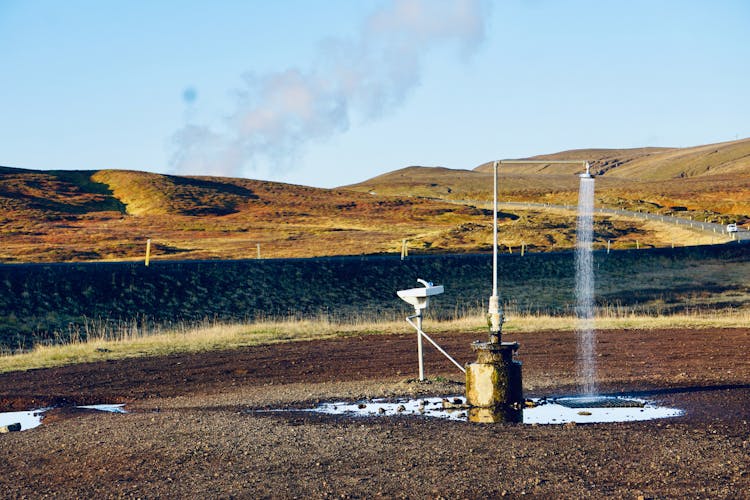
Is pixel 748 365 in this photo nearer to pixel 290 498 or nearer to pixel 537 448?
pixel 537 448

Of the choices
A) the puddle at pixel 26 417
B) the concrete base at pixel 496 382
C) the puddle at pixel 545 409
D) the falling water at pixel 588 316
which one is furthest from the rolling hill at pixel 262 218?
the concrete base at pixel 496 382

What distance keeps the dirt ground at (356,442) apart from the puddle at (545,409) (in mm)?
569

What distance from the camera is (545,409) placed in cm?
1571

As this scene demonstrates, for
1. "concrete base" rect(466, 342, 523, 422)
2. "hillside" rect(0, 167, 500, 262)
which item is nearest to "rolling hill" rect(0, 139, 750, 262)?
"hillside" rect(0, 167, 500, 262)

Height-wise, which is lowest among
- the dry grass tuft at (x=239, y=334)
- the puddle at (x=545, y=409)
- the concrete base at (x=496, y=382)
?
the puddle at (x=545, y=409)

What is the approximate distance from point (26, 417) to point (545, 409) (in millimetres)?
8869

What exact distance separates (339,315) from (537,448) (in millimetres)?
29505

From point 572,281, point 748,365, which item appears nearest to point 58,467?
point 748,365

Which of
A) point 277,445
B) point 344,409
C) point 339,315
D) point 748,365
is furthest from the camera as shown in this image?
point 339,315

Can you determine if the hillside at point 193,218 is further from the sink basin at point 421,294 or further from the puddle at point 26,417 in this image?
the sink basin at point 421,294

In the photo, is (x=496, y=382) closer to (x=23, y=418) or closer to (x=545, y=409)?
(x=545, y=409)

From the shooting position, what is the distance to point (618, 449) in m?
11.9

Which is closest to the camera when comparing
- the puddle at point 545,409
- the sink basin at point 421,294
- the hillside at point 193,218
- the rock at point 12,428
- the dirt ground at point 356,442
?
the dirt ground at point 356,442

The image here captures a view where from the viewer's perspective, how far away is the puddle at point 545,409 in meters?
14.8
